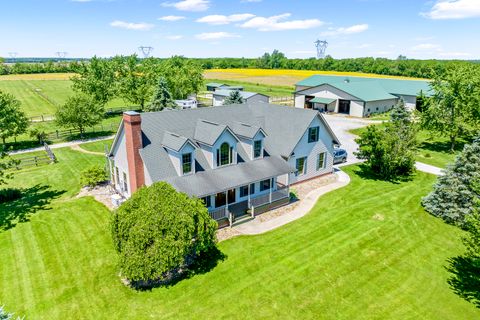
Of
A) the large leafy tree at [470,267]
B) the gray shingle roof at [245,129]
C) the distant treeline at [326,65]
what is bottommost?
the large leafy tree at [470,267]

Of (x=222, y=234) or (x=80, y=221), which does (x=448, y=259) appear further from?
(x=80, y=221)

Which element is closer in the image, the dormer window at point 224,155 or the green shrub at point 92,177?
the dormer window at point 224,155

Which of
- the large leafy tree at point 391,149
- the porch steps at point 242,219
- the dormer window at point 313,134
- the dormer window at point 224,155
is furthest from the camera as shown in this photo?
the large leafy tree at point 391,149

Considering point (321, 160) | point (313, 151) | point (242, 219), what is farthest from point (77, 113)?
point (321, 160)

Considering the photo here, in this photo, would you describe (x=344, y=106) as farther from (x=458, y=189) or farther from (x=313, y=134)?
(x=458, y=189)

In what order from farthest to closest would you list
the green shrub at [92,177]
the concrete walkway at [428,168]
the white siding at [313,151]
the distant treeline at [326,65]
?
the distant treeline at [326,65]
the concrete walkway at [428,168]
the white siding at [313,151]
the green shrub at [92,177]

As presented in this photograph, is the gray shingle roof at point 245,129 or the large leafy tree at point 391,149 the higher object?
the gray shingle roof at point 245,129

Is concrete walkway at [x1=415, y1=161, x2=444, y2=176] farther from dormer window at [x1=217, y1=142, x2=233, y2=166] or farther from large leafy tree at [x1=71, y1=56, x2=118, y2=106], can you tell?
large leafy tree at [x1=71, y1=56, x2=118, y2=106]

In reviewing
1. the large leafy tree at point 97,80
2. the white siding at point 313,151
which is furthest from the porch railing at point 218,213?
the large leafy tree at point 97,80

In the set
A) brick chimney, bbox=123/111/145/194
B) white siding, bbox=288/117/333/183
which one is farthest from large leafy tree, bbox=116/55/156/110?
white siding, bbox=288/117/333/183

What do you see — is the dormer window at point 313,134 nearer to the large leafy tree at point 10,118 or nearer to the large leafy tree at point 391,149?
the large leafy tree at point 391,149
